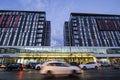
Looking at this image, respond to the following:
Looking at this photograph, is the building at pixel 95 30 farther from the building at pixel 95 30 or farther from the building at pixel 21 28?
the building at pixel 21 28

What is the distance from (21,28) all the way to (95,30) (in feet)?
142

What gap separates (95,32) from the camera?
107m

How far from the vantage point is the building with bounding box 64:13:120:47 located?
101 meters

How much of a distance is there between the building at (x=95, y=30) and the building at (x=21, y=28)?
20812 mm

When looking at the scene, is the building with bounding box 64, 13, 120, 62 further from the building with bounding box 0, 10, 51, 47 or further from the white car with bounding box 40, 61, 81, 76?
the white car with bounding box 40, 61, 81, 76

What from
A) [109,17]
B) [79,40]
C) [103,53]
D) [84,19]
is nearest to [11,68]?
[103,53]

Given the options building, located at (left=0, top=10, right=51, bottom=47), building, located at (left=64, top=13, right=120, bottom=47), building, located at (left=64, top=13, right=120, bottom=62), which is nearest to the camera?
building, located at (left=0, top=10, right=51, bottom=47)

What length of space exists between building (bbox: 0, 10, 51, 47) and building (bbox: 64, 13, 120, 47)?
2081 cm

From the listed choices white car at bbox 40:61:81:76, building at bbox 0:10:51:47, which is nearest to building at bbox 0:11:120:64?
building at bbox 0:10:51:47

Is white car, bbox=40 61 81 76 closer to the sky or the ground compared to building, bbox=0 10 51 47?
closer to the ground

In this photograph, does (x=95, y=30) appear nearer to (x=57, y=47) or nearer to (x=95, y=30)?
(x=95, y=30)

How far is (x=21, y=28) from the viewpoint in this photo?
104688mm

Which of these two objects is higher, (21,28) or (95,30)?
(21,28)

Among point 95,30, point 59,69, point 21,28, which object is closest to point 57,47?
point 21,28
